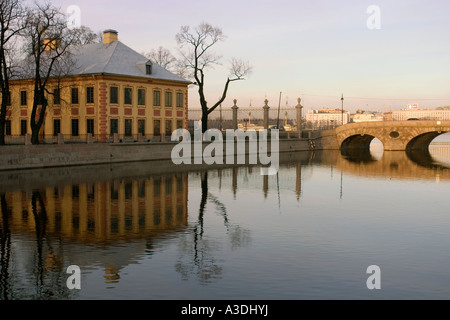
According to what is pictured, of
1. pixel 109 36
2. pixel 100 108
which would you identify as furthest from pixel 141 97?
pixel 109 36

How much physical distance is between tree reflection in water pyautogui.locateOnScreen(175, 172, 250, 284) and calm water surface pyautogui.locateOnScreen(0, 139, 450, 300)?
0.03 m

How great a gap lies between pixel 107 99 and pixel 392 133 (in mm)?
43377

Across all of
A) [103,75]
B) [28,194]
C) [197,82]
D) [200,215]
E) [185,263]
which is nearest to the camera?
[185,263]

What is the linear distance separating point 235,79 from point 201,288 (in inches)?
1986

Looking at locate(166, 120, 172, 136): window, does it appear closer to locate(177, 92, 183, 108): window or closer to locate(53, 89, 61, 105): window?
locate(177, 92, 183, 108): window

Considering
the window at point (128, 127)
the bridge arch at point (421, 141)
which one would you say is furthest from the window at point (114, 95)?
the bridge arch at point (421, 141)

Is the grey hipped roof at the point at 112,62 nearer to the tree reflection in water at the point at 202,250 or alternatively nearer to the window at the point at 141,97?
the window at the point at 141,97

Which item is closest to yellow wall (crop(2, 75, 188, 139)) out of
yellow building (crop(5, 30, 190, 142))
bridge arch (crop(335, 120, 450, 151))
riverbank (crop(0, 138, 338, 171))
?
yellow building (crop(5, 30, 190, 142))

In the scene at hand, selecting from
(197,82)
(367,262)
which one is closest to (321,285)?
(367,262)

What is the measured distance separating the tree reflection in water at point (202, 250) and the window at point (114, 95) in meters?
30.5

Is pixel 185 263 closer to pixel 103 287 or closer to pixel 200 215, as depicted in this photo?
pixel 103 287

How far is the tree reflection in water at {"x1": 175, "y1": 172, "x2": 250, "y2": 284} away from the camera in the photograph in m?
13.6

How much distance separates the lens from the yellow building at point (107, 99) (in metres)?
50.5

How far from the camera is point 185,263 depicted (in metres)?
14.5
